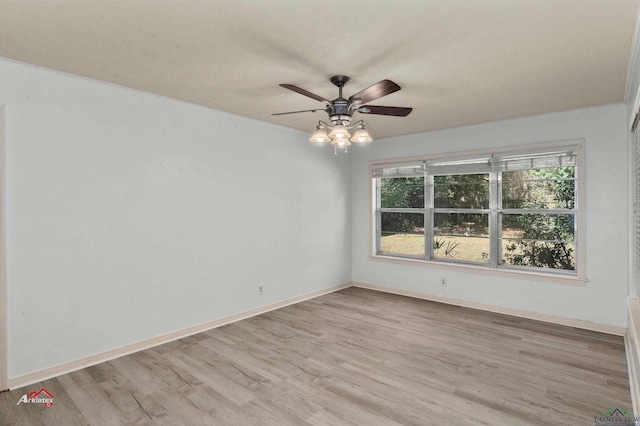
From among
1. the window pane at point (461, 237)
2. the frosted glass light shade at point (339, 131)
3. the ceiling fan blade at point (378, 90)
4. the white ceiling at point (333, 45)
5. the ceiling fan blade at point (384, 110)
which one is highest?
the white ceiling at point (333, 45)

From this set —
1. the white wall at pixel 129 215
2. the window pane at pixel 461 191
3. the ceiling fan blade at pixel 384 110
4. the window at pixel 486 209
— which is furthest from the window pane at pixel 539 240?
the white wall at pixel 129 215

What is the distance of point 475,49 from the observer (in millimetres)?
2467

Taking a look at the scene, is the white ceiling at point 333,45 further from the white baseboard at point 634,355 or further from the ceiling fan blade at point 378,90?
the white baseboard at point 634,355

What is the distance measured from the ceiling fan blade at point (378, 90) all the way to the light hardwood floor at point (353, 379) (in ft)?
7.36

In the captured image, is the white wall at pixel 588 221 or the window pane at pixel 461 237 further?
the window pane at pixel 461 237

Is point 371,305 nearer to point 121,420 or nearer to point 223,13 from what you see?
point 121,420

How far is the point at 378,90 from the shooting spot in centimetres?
258

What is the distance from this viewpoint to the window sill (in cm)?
411

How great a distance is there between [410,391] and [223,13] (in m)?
2.85

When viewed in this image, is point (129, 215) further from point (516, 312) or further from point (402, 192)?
point (516, 312)

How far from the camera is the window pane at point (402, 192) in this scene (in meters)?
5.49

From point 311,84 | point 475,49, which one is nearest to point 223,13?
point 311,84

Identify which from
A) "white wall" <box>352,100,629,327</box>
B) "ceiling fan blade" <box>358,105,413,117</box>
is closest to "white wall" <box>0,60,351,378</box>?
"ceiling fan blade" <box>358,105,413,117</box>

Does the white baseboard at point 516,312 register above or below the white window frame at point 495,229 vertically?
below
